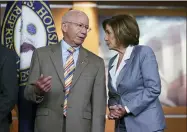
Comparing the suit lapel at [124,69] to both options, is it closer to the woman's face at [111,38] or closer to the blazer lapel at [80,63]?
the woman's face at [111,38]

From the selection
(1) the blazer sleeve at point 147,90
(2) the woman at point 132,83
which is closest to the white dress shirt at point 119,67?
(2) the woman at point 132,83

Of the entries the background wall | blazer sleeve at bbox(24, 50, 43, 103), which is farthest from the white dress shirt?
the background wall

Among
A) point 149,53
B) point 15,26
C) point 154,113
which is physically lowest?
point 154,113

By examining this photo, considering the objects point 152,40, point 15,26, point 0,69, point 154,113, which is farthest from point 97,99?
point 152,40

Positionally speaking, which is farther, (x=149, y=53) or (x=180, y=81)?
(x=180, y=81)

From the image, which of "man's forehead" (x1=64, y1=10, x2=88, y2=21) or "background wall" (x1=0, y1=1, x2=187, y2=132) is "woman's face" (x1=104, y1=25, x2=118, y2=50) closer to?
"man's forehead" (x1=64, y1=10, x2=88, y2=21)

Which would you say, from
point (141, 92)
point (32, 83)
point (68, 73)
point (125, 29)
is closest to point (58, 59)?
point (68, 73)

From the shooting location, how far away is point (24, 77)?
3.31m

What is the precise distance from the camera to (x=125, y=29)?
104 inches

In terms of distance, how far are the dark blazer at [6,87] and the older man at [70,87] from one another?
0.35 feet

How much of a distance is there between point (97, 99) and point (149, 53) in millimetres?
490

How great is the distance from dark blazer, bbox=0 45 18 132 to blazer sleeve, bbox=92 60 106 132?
1.82 feet

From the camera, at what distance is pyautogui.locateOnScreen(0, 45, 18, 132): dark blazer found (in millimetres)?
2511

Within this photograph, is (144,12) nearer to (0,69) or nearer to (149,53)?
(149,53)
